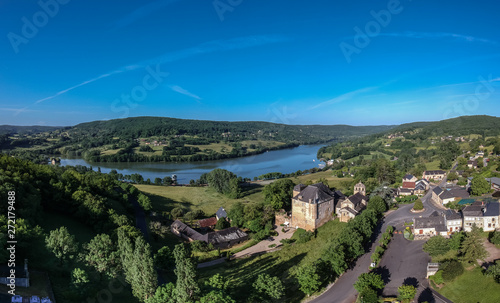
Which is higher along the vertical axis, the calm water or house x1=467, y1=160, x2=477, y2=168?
house x1=467, y1=160, x2=477, y2=168

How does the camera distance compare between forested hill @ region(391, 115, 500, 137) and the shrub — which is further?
forested hill @ region(391, 115, 500, 137)

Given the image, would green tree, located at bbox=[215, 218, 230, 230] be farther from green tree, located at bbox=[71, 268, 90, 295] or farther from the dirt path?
the dirt path

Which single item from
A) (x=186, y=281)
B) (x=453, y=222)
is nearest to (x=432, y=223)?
(x=453, y=222)

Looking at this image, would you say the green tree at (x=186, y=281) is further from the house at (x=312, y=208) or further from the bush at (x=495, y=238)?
the bush at (x=495, y=238)

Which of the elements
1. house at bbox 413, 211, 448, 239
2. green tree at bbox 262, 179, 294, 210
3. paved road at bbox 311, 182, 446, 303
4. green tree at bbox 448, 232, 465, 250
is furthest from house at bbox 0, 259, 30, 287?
house at bbox 413, 211, 448, 239

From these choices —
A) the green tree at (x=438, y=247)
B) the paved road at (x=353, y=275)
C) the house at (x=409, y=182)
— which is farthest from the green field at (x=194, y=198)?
the green tree at (x=438, y=247)

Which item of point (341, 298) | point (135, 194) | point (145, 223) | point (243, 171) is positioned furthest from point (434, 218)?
point (243, 171)

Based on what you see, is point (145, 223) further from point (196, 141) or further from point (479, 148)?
point (196, 141)
